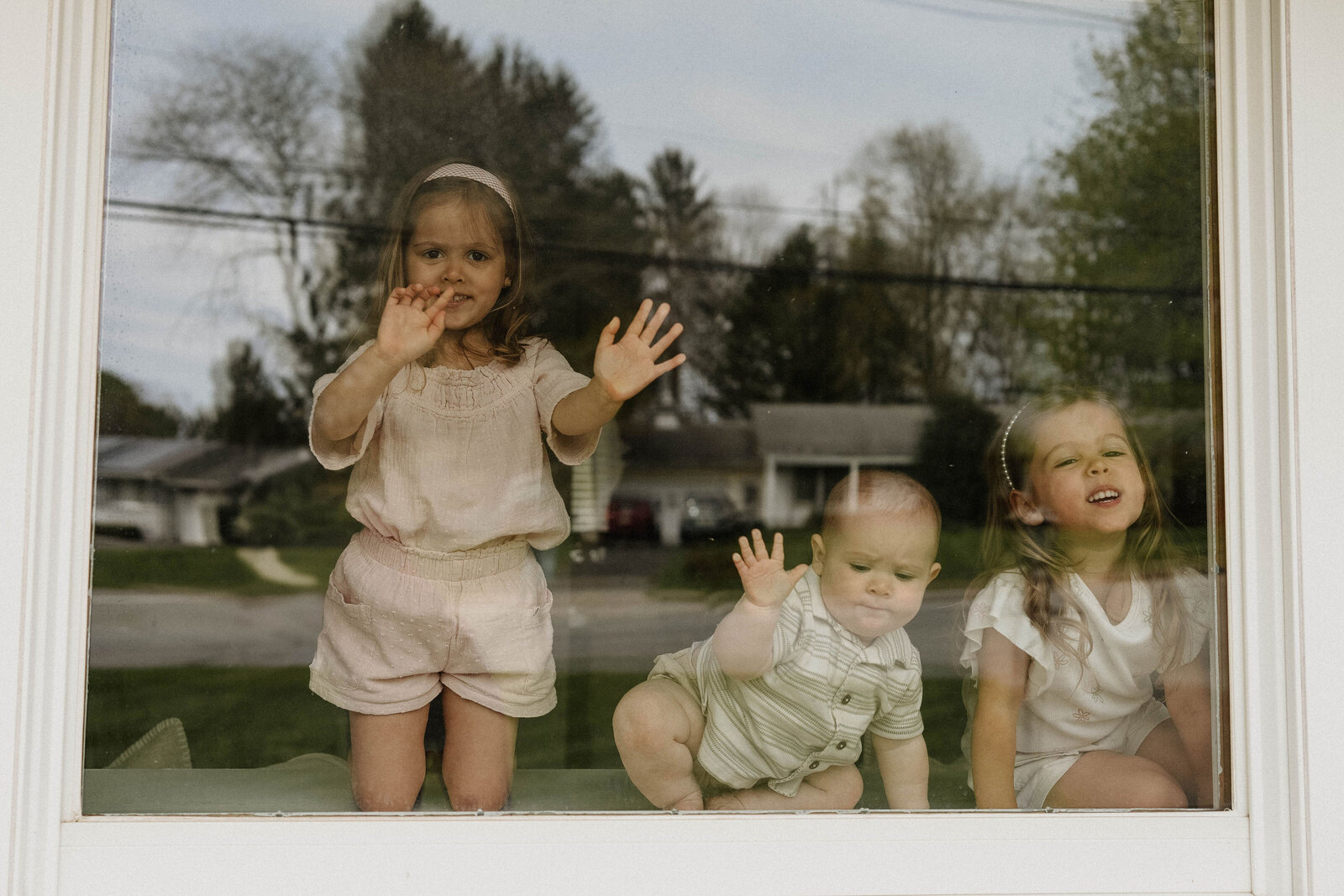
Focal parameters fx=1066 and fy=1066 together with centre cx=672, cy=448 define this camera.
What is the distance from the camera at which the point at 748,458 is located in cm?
236

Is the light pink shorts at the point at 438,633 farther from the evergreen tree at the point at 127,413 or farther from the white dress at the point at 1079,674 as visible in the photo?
the white dress at the point at 1079,674

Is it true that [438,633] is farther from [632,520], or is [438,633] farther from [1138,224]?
[1138,224]

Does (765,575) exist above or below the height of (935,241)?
below

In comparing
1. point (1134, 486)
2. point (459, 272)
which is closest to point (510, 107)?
point (459, 272)

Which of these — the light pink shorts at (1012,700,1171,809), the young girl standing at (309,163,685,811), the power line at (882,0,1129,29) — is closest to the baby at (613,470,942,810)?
the light pink shorts at (1012,700,1171,809)

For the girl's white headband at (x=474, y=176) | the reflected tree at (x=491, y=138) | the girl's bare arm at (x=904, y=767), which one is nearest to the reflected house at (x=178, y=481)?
the reflected tree at (x=491, y=138)

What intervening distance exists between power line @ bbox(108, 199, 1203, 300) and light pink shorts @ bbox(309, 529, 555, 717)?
2.34ft

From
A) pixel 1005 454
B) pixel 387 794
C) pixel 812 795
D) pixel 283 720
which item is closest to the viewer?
pixel 812 795

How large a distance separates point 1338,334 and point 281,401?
2077mm

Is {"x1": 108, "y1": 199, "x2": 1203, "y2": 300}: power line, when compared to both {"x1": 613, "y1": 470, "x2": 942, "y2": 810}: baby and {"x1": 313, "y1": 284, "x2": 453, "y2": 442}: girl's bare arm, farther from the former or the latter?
{"x1": 613, "y1": 470, "x2": 942, "y2": 810}: baby

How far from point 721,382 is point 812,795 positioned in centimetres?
130

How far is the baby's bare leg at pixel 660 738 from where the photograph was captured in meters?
1.28

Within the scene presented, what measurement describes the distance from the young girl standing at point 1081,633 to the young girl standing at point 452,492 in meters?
0.58

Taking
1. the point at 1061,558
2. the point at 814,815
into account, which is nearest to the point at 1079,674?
the point at 1061,558
